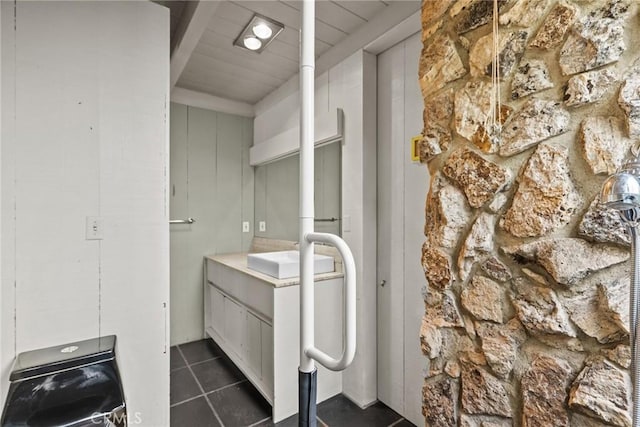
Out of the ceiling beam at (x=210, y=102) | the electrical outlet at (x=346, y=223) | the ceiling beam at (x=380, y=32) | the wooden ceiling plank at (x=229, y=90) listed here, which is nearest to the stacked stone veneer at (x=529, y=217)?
the ceiling beam at (x=380, y=32)

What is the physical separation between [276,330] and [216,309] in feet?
3.94

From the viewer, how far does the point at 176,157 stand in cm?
302

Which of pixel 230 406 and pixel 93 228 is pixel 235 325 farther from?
pixel 93 228

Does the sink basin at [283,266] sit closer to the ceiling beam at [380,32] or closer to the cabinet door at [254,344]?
the cabinet door at [254,344]

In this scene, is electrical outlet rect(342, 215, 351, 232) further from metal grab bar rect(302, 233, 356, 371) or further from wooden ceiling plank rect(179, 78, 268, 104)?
wooden ceiling plank rect(179, 78, 268, 104)

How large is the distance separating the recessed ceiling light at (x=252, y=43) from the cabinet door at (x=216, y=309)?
200 cm

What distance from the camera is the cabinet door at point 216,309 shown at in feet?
9.10

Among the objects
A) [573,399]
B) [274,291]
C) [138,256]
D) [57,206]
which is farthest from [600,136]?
[57,206]

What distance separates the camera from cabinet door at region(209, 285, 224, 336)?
9.10 feet

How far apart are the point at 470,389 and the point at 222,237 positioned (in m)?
2.68

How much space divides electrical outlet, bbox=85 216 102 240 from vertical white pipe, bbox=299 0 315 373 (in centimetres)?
110

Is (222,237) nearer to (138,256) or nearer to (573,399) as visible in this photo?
(138,256)

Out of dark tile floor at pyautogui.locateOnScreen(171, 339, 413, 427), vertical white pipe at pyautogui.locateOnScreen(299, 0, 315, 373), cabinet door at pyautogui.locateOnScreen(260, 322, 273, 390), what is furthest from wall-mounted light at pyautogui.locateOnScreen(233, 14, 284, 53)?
dark tile floor at pyautogui.locateOnScreen(171, 339, 413, 427)

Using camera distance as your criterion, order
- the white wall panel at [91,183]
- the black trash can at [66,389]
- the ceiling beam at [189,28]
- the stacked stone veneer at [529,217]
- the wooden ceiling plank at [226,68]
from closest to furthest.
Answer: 1. the stacked stone veneer at [529,217]
2. the black trash can at [66,389]
3. the white wall panel at [91,183]
4. the ceiling beam at [189,28]
5. the wooden ceiling plank at [226,68]
